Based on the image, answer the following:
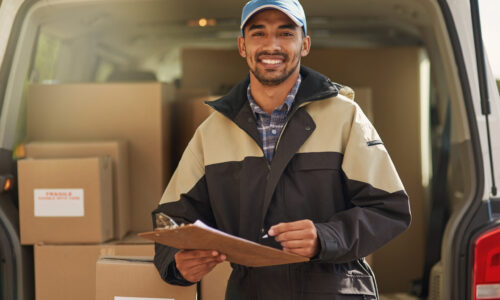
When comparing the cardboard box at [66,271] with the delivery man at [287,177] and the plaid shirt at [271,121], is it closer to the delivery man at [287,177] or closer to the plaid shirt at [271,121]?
the delivery man at [287,177]

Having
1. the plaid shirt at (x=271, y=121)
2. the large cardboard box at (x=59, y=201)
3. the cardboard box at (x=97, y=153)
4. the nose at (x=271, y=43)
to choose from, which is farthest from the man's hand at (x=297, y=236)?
the cardboard box at (x=97, y=153)

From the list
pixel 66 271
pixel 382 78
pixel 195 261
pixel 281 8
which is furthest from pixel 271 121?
pixel 382 78

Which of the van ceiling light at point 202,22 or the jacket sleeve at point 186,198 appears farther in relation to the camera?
the van ceiling light at point 202,22

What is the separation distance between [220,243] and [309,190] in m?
0.33

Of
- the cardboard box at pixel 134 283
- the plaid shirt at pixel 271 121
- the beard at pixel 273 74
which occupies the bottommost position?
the cardboard box at pixel 134 283

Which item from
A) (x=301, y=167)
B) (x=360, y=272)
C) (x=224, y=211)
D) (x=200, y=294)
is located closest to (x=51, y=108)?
(x=200, y=294)

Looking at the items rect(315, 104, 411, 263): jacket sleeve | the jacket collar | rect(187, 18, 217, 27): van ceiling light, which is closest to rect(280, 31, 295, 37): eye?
the jacket collar

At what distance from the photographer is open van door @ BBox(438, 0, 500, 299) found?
1.90m

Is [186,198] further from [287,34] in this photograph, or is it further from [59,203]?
[59,203]

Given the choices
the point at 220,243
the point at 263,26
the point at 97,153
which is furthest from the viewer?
the point at 97,153

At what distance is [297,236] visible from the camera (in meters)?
1.52

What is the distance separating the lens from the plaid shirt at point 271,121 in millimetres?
1769

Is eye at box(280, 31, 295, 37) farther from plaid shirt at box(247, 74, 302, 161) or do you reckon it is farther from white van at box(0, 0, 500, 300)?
white van at box(0, 0, 500, 300)

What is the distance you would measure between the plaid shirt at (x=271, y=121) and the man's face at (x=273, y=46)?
6 cm
